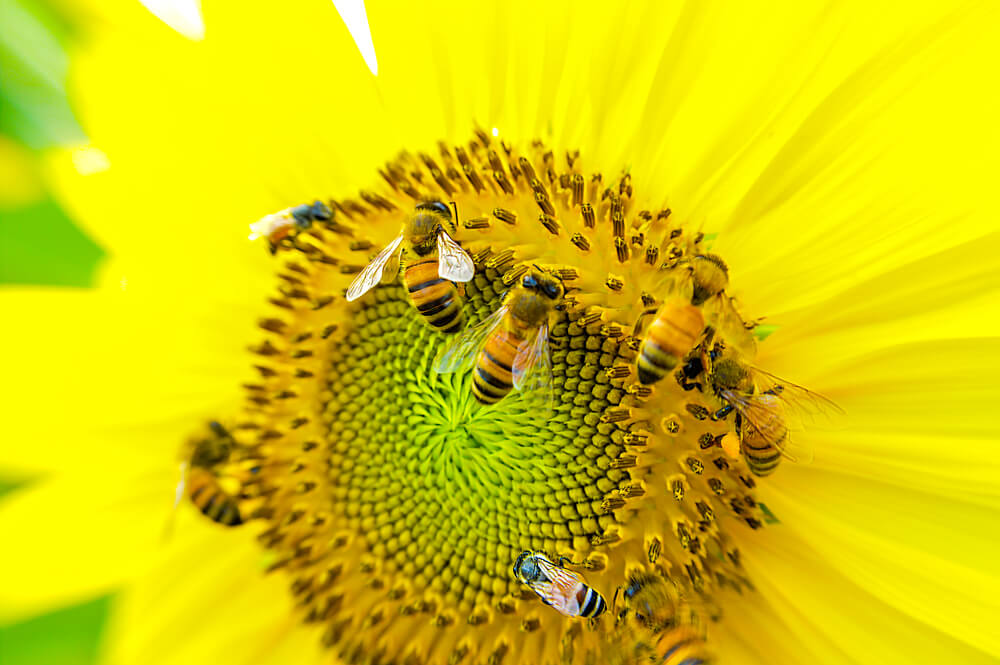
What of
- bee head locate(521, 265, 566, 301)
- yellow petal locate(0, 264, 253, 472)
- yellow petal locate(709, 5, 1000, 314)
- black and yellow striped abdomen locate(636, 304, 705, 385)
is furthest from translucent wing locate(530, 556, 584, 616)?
yellow petal locate(0, 264, 253, 472)

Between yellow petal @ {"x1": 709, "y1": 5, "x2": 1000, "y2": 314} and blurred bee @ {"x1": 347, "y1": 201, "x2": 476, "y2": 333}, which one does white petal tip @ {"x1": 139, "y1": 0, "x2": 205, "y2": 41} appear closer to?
blurred bee @ {"x1": 347, "y1": 201, "x2": 476, "y2": 333}

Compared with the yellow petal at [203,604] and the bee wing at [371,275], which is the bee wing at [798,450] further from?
the yellow petal at [203,604]

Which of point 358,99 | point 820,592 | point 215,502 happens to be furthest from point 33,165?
point 820,592

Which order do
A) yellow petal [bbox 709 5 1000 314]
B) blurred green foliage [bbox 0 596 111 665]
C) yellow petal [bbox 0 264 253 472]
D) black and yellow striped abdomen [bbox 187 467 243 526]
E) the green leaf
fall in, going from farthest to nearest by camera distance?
the green leaf → blurred green foliage [bbox 0 596 111 665] → yellow petal [bbox 0 264 253 472] → black and yellow striped abdomen [bbox 187 467 243 526] → yellow petal [bbox 709 5 1000 314]

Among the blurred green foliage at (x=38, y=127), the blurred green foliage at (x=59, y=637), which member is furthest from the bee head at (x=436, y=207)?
the blurred green foliage at (x=59, y=637)

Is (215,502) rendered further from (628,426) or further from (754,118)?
(754,118)

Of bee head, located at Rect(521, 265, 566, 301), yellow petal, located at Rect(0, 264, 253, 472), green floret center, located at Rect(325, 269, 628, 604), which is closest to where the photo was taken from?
bee head, located at Rect(521, 265, 566, 301)

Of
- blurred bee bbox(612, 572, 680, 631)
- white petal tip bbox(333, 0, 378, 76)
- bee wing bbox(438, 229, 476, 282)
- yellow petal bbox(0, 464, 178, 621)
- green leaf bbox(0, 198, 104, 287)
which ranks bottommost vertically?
yellow petal bbox(0, 464, 178, 621)

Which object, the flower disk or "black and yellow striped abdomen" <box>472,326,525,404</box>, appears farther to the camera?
the flower disk
